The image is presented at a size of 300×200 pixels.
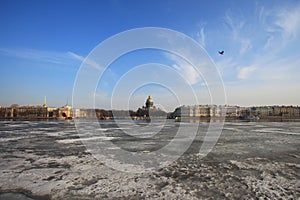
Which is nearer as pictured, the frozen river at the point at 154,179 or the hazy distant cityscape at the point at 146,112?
the frozen river at the point at 154,179

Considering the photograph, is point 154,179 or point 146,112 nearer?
point 154,179

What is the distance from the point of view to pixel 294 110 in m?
106

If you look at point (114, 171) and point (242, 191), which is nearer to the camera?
point (242, 191)

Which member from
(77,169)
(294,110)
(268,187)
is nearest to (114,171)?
(77,169)

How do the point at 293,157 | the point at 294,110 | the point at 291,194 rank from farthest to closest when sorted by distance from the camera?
the point at 294,110, the point at 293,157, the point at 291,194

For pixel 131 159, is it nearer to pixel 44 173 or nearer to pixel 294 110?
pixel 44 173

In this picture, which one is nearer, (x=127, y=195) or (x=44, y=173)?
(x=127, y=195)

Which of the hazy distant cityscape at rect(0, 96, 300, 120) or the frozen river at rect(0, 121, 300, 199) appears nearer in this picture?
the frozen river at rect(0, 121, 300, 199)

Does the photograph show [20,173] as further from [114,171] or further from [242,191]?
[242,191]

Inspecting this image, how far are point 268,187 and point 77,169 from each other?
3956 mm

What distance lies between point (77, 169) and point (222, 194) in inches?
126

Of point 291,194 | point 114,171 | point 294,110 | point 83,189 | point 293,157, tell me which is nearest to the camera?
point 291,194

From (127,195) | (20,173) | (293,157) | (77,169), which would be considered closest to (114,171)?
(77,169)

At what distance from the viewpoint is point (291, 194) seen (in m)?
3.18
